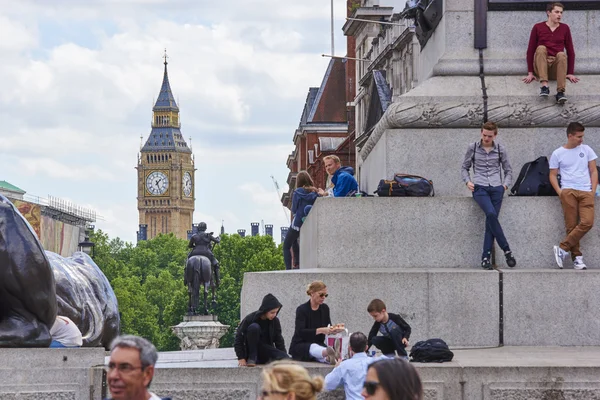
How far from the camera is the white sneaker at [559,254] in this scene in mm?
15156

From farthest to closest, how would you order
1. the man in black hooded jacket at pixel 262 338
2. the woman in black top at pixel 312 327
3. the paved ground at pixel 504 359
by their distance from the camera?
the woman in black top at pixel 312 327, the man in black hooded jacket at pixel 262 338, the paved ground at pixel 504 359

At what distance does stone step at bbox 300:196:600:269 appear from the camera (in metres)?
15.4

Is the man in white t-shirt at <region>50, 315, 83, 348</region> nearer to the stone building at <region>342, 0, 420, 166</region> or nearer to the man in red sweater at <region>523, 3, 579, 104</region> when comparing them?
the man in red sweater at <region>523, 3, 579, 104</region>

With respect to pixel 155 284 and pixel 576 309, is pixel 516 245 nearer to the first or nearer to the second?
pixel 576 309

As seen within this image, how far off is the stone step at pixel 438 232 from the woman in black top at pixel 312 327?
1.88 meters

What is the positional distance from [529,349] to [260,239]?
114 meters

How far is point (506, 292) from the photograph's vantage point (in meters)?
14.6

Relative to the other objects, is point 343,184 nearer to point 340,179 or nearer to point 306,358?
point 340,179

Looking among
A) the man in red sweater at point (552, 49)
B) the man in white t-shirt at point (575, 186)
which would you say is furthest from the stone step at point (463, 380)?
the man in red sweater at point (552, 49)

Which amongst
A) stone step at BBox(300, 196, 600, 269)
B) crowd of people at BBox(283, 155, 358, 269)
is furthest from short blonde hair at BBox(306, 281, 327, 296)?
crowd of people at BBox(283, 155, 358, 269)

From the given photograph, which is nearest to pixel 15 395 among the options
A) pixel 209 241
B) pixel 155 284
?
pixel 209 241

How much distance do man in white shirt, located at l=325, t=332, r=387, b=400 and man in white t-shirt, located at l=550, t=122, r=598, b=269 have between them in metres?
3.62

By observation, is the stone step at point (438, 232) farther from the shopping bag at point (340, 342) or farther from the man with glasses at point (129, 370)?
the man with glasses at point (129, 370)

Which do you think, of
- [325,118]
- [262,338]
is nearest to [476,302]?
[262,338]
